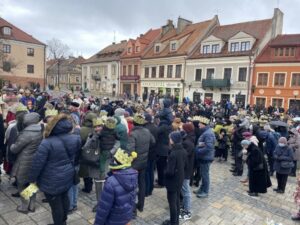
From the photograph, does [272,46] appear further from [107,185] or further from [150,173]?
[107,185]

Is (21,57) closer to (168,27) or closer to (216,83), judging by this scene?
(168,27)

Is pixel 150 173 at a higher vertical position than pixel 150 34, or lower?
lower

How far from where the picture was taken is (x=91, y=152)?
4.44 m

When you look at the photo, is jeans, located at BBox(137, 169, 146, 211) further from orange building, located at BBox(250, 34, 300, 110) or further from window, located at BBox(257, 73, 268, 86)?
window, located at BBox(257, 73, 268, 86)

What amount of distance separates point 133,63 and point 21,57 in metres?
17.5

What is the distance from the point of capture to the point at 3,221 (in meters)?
4.27

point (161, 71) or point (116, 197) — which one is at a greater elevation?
point (161, 71)

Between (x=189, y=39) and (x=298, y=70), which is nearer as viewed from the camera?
(x=298, y=70)

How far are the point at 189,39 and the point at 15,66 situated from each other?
83.8 ft

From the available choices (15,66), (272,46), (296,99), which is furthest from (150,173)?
(15,66)

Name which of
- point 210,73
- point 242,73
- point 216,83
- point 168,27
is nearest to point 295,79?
point 242,73

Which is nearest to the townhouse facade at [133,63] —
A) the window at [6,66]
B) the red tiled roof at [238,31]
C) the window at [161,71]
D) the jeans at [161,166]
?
the window at [161,71]

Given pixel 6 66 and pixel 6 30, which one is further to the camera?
pixel 6 30

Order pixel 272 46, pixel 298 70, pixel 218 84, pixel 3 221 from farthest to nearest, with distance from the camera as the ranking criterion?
pixel 218 84, pixel 272 46, pixel 298 70, pixel 3 221
